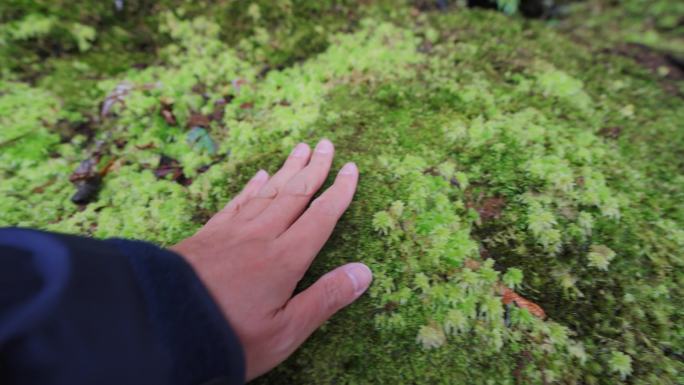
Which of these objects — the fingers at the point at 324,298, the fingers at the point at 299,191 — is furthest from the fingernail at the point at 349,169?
the fingers at the point at 324,298

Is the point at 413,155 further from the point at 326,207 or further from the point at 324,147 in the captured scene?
the point at 326,207

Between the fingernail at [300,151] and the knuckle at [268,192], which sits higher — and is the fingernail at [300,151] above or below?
above

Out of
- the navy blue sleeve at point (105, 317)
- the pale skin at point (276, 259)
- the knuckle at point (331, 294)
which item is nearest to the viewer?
the navy blue sleeve at point (105, 317)

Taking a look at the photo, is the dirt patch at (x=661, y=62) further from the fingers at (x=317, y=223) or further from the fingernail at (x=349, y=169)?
the fingers at (x=317, y=223)

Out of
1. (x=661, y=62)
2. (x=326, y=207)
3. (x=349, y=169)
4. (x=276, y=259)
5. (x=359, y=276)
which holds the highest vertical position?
(x=661, y=62)

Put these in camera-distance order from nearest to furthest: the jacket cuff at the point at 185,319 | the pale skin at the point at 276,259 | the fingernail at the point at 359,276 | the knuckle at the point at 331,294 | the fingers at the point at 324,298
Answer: the jacket cuff at the point at 185,319 < the pale skin at the point at 276,259 < the fingers at the point at 324,298 < the knuckle at the point at 331,294 < the fingernail at the point at 359,276

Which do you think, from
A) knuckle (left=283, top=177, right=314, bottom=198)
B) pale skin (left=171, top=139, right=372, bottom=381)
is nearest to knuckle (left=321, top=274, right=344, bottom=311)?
pale skin (left=171, top=139, right=372, bottom=381)

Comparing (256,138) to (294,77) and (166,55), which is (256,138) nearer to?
(294,77)

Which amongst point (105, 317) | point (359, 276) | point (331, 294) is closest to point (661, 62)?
point (359, 276)

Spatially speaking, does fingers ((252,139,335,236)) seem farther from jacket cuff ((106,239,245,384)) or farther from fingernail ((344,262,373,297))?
jacket cuff ((106,239,245,384))
